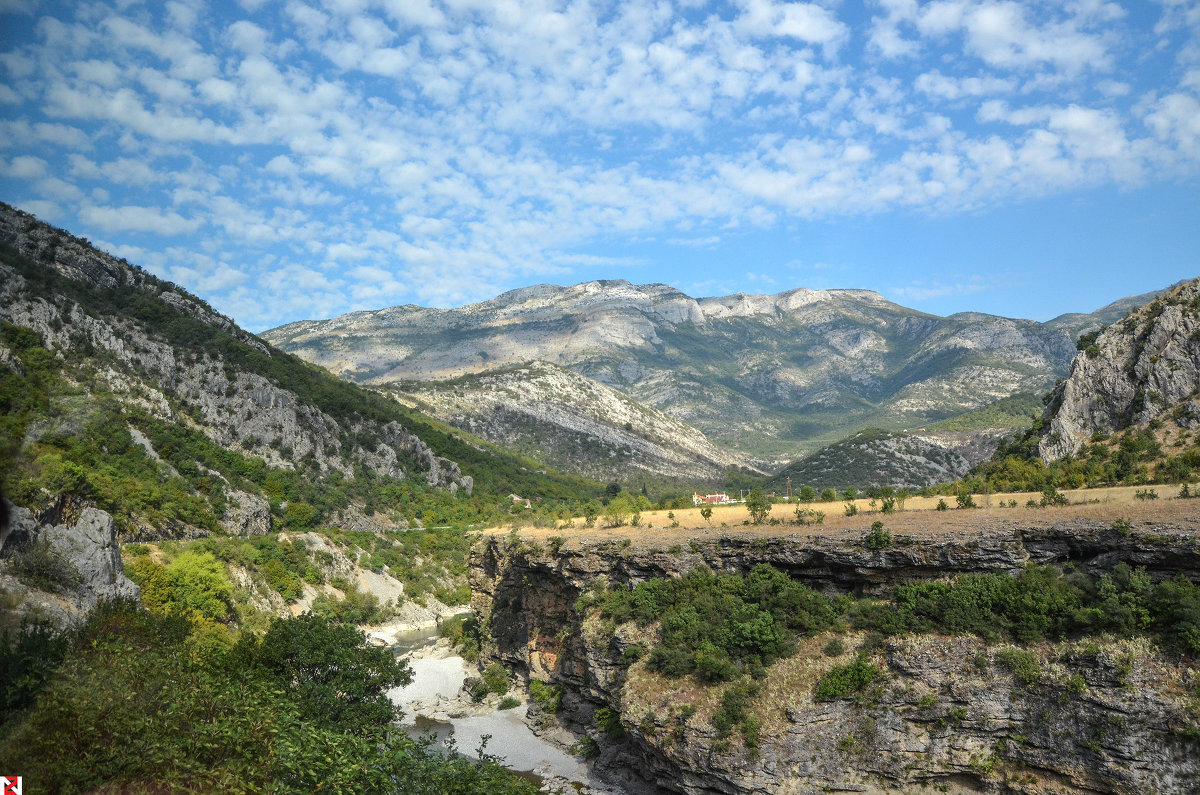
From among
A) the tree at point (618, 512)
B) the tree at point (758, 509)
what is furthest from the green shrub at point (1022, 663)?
the tree at point (618, 512)

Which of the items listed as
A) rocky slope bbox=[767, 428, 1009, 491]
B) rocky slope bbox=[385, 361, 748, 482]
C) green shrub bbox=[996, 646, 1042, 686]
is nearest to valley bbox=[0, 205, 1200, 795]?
green shrub bbox=[996, 646, 1042, 686]

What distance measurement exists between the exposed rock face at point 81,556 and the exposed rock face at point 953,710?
23.0 metres

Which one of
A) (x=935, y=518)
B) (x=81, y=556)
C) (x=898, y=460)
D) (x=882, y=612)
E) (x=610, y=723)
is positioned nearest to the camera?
(x=882, y=612)

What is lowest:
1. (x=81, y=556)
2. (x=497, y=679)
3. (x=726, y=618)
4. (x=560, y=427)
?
(x=497, y=679)

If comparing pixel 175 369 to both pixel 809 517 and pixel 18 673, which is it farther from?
pixel 18 673

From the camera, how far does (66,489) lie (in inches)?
1474

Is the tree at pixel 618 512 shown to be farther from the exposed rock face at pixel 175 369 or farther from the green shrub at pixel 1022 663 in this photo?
the exposed rock face at pixel 175 369

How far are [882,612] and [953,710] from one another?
4.46 meters

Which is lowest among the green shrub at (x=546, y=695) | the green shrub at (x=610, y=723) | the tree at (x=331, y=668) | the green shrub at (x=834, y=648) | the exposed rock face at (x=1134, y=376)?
the green shrub at (x=546, y=695)

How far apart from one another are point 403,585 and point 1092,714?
214 feet

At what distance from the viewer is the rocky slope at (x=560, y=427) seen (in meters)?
162

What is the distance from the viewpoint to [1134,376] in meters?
42.3

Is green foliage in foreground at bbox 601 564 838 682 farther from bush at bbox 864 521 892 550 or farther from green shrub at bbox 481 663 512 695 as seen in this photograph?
green shrub at bbox 481 663 512 695

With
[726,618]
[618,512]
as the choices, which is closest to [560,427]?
[618,512]
